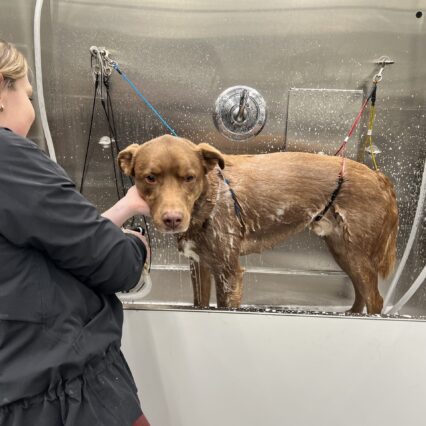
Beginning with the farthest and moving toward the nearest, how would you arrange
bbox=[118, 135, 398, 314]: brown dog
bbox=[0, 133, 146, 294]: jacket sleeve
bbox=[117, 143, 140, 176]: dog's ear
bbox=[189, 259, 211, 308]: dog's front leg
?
bbox=[189, 259, 211, 308]: dog's front leg, bbox=[118, 135, 398, 314]: brown dog, bbox=[117, 143, 140, 176]: dog's ear, bbox=[0, 133, 146, 294]: jacket sleeve

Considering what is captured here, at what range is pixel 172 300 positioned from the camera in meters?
1.73

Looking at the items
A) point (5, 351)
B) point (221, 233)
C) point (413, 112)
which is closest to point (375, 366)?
point (221, 233)

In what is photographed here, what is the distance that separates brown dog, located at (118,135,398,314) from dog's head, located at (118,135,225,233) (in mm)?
82

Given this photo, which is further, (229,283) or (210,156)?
(229,283)

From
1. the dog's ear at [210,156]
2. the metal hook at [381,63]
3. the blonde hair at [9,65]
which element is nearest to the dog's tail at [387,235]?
the metal hook at [381,63]

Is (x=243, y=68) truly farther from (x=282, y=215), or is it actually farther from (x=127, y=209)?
(x=127, y=209)

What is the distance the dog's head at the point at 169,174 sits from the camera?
104cm

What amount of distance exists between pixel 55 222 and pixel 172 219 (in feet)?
1.29

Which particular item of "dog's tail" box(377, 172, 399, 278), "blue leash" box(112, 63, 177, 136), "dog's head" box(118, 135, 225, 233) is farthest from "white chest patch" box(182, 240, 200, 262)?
"dog's tail" box(377, 172, 399, 278)

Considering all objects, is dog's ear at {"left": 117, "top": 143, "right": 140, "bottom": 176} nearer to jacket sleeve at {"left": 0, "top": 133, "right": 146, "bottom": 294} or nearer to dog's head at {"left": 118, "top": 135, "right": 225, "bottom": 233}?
dog's head at {"left": 118, "top": 135, "right": 225, "bottom": 233}

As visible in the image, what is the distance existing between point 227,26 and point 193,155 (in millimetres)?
750

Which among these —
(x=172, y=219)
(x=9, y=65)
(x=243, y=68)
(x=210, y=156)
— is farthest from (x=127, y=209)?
(x=243, y=68)

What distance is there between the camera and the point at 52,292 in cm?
70

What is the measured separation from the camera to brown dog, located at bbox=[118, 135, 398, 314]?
4.29ft
